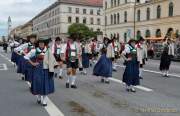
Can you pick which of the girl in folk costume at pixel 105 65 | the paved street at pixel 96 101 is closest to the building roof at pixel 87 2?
the girl in folk costume at pixel 105 65

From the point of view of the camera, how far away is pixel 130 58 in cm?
1353

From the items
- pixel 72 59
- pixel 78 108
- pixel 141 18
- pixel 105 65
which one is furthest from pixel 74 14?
pixel 78 108

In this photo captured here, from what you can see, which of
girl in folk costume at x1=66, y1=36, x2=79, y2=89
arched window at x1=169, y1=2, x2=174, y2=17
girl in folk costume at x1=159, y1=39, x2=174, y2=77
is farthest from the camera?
arched window at x1=169, y1=2, x2=174, y2=17

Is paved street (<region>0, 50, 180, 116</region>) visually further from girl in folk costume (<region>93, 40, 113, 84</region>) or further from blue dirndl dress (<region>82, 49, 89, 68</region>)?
blue dirndl dress (<region>82, 49, 89, 68</region>)

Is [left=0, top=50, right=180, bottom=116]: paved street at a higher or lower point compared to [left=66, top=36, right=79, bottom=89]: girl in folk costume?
lower

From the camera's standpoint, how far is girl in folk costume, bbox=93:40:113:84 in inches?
639

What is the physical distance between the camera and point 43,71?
1077 centimetres

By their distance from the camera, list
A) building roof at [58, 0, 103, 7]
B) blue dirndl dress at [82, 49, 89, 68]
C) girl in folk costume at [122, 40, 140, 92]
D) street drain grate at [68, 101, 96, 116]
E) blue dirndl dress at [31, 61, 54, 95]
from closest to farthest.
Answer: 1. street drain grate at [68, 101, 96, 116]
2. blue dirndl dress at [31, 61, 54, 95]
3. girl in folk costume at [122, 40, 140, 92]
4. blue dirndl dress at [82, 49, 89, 68]
5. building roof at [58, 0, 103, 7]

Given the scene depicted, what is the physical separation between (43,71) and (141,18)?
69.7m

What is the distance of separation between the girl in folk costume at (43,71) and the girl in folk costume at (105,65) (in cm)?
555

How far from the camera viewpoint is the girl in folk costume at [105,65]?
1622 cm

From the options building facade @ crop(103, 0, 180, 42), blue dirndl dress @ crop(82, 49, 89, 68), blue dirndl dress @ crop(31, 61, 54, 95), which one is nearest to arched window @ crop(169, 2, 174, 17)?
building facade @ crop(103, 0, 180, 42)

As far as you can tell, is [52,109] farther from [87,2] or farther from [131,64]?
[87,2]

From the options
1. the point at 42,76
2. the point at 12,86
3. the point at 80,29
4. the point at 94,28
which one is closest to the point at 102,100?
the point at 42,76
